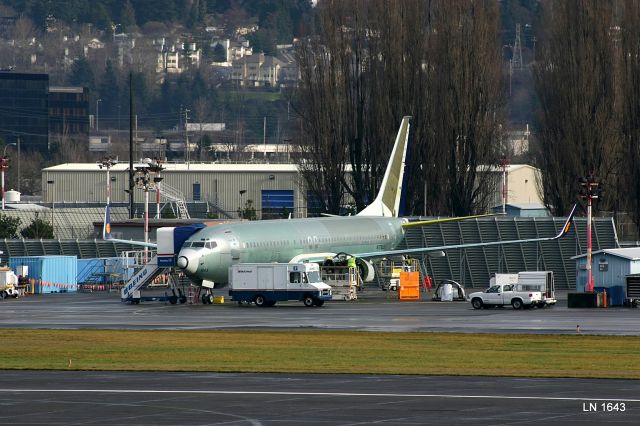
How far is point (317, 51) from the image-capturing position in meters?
111

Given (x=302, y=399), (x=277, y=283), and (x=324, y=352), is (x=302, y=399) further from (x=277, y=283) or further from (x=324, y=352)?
(x=277, y=283)

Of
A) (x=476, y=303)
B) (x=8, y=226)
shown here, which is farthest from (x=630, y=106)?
(x=8, y=226)

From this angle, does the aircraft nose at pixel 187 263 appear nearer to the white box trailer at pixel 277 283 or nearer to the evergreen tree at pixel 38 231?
the white box trailer at pixel 277 283

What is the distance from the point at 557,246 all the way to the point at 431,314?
32.2 metres

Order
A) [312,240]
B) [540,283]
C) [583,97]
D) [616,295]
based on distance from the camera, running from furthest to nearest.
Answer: [583,97]
[312,240]
[616,295]
[540,283]

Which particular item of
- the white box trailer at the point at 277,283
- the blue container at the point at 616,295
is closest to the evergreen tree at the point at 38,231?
the white box trailer at the point at 277,283

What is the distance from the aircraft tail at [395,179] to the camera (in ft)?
310

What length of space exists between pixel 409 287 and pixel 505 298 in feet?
34.6

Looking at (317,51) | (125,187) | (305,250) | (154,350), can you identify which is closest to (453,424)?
(154,350)

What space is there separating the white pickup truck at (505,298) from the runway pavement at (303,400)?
34050 millimetres

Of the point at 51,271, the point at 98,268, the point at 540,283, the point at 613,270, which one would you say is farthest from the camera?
the point at 98,268

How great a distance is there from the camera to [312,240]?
8294cm

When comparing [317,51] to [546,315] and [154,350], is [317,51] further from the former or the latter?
[154,350]

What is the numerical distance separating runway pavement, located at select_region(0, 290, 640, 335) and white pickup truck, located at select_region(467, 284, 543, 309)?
72 cm
